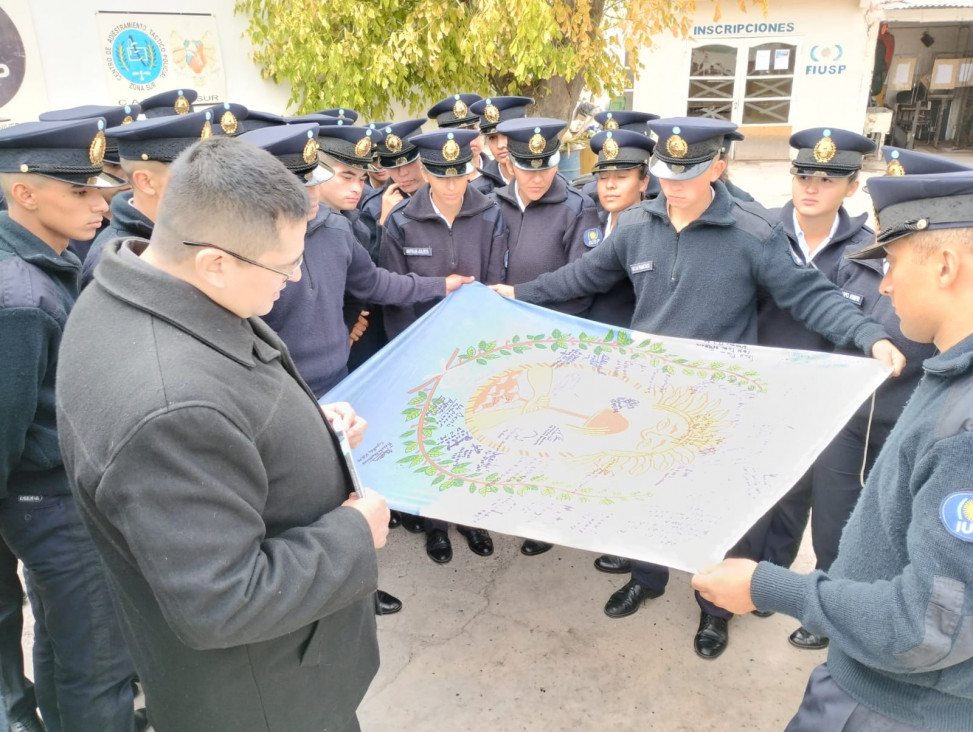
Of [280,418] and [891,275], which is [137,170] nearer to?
[280,418]

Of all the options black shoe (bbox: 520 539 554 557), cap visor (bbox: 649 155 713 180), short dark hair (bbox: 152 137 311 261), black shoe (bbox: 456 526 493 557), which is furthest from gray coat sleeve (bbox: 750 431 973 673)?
black shoe (bbox: 456 526 493 557)

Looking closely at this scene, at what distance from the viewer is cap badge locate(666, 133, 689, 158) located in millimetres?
2975

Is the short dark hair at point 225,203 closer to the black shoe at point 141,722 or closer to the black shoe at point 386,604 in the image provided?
the black shoe at point 141,722

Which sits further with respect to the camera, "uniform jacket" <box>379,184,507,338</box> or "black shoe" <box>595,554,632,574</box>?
"uniform jacket" <box>379,184,507,338</box>

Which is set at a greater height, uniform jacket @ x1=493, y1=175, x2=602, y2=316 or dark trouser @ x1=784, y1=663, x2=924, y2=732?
uniform jacket @ x1=493, y1=175, x2=602, y2=316

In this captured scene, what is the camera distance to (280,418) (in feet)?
4.60

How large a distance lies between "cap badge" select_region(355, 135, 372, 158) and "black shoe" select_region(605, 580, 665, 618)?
2.52 metres

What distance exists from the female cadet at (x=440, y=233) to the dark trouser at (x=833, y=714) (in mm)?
2293

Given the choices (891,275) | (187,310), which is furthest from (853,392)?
(187,310)

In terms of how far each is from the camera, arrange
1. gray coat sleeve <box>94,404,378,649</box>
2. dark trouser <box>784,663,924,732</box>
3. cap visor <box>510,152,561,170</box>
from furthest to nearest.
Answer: cap visor <box>510,152,561,170</box>, dark trouser <box>784,663,924,732</box>, gray coat sleeve <box>94,404,378,649</box>

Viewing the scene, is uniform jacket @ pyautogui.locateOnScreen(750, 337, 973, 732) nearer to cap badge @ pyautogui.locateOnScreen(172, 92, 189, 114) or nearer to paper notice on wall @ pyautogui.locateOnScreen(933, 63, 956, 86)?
cap badge @ pyautogui.locateOnScreen(172, 92, 189, 114)

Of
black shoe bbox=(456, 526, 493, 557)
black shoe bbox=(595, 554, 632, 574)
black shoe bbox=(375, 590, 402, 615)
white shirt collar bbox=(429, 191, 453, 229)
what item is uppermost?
white shirt collar bbox=(429, 191, 453, 229)

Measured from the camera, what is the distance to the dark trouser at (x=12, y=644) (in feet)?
8.16

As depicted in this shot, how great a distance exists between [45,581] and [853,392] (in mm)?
2619
